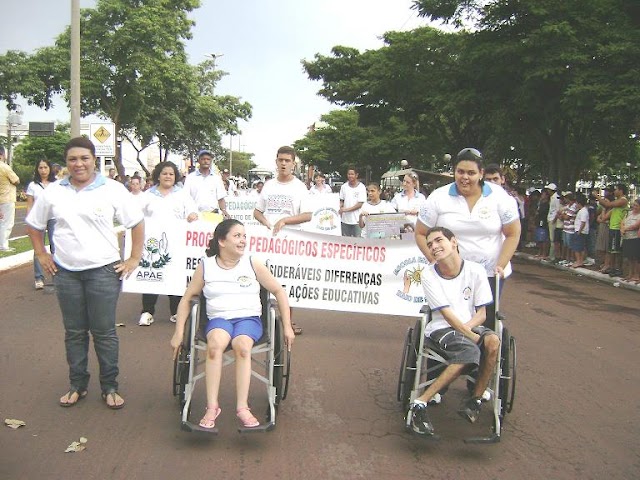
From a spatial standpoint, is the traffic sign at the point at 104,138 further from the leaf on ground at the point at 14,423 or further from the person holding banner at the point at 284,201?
the leaf on ground at the point at 14,423

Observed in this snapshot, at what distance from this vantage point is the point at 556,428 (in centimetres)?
490

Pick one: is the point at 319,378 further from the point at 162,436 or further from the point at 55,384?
the point at 55,384

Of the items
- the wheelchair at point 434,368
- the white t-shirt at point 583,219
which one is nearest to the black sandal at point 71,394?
the wheelchair at point 434,368

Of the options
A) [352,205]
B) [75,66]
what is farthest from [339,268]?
[75,66]

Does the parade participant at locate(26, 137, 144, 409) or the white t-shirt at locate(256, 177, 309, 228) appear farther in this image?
the white t-shirt at locate(256, 177, 309, 228)

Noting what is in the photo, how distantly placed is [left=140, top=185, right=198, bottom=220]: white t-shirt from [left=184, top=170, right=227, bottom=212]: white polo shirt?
A: 174 centimetres

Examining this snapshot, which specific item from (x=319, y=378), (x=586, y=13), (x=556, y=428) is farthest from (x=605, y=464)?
(x=586, y=13)

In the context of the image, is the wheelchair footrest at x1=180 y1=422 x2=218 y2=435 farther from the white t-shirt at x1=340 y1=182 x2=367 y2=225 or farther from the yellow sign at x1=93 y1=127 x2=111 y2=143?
the yellow sign at x1=93 y1=127 x2=111 y2=143

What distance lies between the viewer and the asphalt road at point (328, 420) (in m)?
4.10

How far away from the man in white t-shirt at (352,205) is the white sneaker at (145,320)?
500 centimetres

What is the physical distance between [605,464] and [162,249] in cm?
526

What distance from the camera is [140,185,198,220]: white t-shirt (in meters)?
7.91

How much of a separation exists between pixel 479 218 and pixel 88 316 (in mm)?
2954

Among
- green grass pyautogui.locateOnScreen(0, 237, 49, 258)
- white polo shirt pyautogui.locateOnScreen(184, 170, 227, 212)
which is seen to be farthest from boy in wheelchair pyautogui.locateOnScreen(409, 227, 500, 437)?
green grass pyautogui.locateOnScreen(0, 237, 49, 258)
